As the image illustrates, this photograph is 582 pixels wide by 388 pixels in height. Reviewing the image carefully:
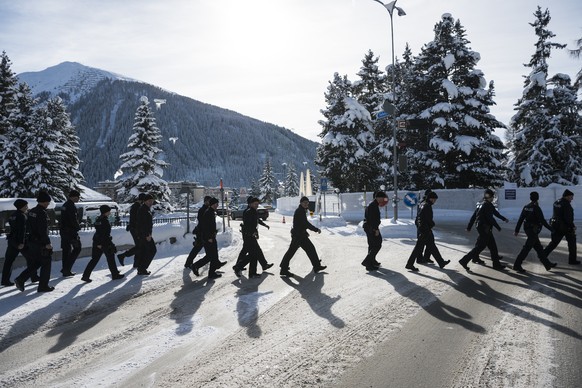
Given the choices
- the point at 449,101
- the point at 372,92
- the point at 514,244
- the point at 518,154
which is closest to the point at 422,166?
the point at 449,101

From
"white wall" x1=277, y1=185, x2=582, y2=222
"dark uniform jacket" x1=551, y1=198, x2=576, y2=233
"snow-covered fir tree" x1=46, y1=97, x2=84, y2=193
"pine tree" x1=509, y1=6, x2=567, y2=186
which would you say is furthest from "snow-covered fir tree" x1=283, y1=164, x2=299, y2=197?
"dark uniform jacket" x1=551, y1=198, x2=576, y2=233

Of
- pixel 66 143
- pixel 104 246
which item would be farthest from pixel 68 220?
pixel 66 143

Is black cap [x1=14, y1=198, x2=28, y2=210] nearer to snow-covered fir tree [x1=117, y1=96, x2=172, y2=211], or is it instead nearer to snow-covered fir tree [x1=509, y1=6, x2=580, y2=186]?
snow-covered fir tree [x1=117, y1=96, x2=172, y2=211]

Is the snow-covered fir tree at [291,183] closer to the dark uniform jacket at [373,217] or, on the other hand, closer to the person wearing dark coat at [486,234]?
the dark uniform jacket at [373,217]

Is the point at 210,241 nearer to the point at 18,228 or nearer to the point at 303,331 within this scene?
the point at 18,228

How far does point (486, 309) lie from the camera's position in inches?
225

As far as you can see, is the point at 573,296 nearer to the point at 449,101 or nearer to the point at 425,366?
the point at 425,366

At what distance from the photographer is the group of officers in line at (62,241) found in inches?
306

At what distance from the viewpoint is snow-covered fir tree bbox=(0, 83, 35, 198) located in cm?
2870

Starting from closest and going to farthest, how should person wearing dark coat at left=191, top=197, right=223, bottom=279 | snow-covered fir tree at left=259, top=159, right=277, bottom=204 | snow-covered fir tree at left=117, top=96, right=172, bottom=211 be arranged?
1. person wearing dark coat at left=191, top=197, right=223, bottom=279
2. snow-covered fir tree at left=117, top=96, right=172, bottom=211
3. snow-covered fir tree at left=259, top=159, right=277, bottom=204

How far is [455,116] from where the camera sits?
30016 mm

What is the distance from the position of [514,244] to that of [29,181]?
30.4 m

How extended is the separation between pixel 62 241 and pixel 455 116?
2791cm

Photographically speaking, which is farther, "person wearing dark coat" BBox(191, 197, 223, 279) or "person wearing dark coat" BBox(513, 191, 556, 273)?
"person wearing dark coat" BBox(191, 197, 223, 279)
